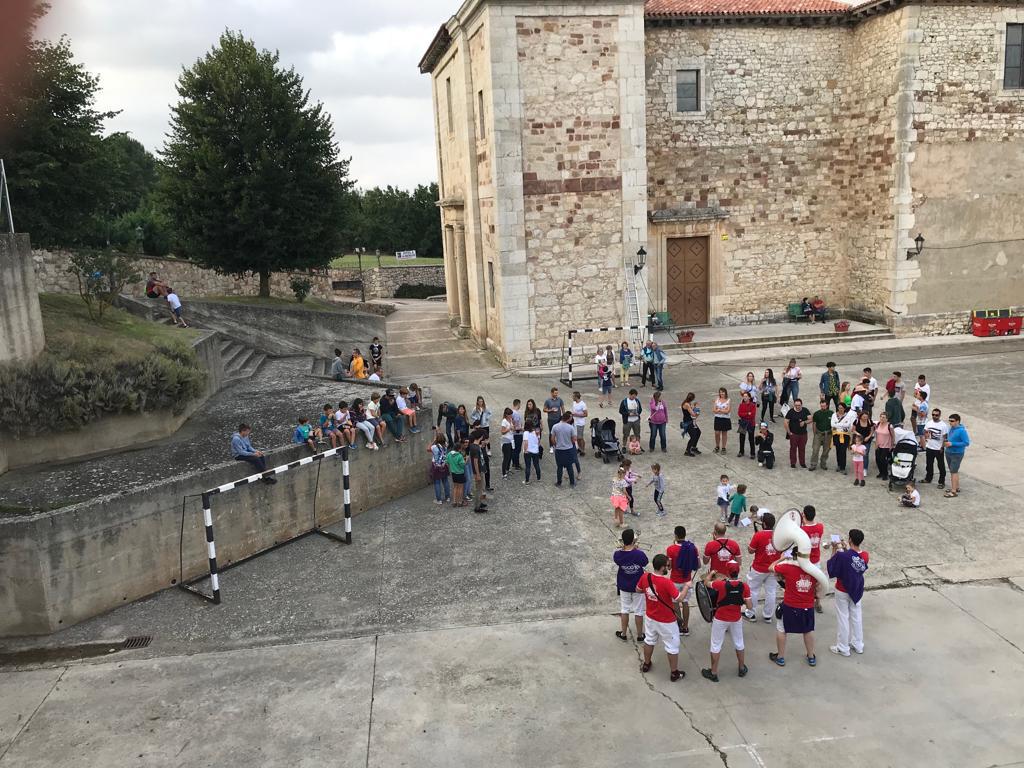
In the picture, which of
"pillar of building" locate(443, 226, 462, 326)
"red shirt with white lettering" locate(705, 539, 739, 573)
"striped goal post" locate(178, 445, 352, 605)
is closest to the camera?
"red shirt with white lettering" locate(705, 539, 739, 573)

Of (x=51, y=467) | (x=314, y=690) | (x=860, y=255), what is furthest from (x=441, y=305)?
(x=314, y=690)

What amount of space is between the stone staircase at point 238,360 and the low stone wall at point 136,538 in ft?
23.3

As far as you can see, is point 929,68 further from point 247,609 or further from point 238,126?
point 247,609

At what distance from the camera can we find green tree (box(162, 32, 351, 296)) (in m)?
24.7

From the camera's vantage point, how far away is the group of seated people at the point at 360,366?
62.1 ft

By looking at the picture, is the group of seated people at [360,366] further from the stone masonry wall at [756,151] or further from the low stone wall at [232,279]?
the stone masonry wall at [756,151]

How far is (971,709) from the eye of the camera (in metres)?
7.87

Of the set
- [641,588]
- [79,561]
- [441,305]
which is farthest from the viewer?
[441,305]

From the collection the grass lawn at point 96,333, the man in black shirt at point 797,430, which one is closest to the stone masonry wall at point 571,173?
the grass lawn at point 96,333

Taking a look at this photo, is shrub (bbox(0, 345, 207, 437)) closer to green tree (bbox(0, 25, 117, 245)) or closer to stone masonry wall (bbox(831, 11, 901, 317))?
green tree (bbox(0, 25, 117, 245))

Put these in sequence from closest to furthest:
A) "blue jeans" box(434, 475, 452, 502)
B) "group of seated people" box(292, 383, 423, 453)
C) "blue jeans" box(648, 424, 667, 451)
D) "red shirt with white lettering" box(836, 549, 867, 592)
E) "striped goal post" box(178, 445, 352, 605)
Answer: "red shirt with white lettering" box(836, 549, 867, 592), "striped goal post" box(178, 445, 352, 605), "group of seated people" box(292, 383, 423, 453), "blue jeans" box(434, 475, 452, 502), "blue jeans" box(648, 424, 667, 451)

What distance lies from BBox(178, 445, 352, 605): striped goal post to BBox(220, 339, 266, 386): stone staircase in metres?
7.13

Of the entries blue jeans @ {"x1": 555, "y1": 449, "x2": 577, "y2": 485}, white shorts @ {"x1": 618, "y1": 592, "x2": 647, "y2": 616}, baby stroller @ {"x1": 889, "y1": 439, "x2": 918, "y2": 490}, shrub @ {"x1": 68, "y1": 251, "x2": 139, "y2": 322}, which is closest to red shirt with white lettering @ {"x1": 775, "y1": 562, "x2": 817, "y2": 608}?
white shorts @ {"x1": 618, "y1": 592, "x2": 647, "y2": 616}

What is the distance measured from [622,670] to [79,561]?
6704 millimetres
